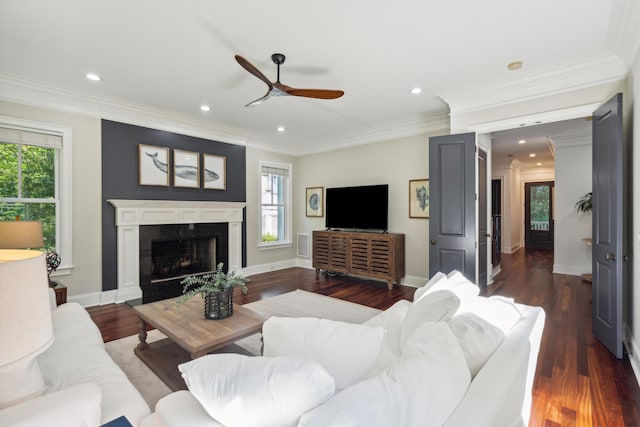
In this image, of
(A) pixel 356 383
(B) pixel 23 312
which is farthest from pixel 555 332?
(B) pixel 23 312

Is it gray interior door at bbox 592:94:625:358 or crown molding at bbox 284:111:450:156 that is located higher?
crown molding at bbox 284:111:450:156

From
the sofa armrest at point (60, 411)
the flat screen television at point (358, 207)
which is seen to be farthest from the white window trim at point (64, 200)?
the flat screen television at point (358, 207)

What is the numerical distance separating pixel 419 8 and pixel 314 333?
91.7 inches

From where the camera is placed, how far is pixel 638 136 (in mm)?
2473

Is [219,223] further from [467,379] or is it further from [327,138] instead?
[467,379]

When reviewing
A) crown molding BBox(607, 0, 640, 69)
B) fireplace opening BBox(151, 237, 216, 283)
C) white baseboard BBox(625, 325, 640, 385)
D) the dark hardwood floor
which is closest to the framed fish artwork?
fireplace opening BBox(151, 237, 216, 283)

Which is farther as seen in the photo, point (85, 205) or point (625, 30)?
point (85, 205)

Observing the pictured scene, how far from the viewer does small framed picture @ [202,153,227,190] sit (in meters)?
5.20

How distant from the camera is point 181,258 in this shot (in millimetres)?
5066

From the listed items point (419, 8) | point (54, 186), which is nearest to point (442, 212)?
point (419, 8)

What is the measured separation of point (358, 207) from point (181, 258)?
311 cm

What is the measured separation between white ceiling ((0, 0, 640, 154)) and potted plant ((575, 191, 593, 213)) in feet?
12.2

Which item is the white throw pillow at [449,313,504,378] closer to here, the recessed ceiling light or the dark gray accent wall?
the recessed ceiling light

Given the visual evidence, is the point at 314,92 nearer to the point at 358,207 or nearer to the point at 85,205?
the point at 358,207
